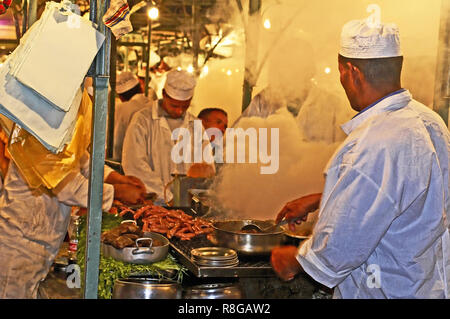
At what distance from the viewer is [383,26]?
2594mm

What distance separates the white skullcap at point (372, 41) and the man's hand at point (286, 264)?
996 millimetres

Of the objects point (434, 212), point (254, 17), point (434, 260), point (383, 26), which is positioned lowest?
point (434, 260)

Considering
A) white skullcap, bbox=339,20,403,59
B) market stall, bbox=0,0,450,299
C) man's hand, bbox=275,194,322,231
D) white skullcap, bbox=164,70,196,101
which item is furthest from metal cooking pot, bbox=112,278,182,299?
white skullcap, bbox=164,70,196,101

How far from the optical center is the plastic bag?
11.4 ft

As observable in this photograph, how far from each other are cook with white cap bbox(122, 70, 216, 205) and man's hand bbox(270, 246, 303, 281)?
337 cm

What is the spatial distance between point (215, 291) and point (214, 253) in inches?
8.0

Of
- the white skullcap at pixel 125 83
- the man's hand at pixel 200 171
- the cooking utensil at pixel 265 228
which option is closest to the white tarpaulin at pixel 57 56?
the cooking utensil at pixel 265 228

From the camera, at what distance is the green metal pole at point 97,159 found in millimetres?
2156

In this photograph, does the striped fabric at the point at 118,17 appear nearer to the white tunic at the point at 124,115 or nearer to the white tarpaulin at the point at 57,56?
the white tarpaulin at the point at 57,56

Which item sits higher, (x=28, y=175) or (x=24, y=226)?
(x=28, y=175)

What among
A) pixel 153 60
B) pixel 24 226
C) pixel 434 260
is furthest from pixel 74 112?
pixel 153 60

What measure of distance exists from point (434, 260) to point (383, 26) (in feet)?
3.58

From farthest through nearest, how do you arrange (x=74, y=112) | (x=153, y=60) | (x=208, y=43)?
(x=153, y=60) < (x=208, y=43) < (x=74, y=112)
